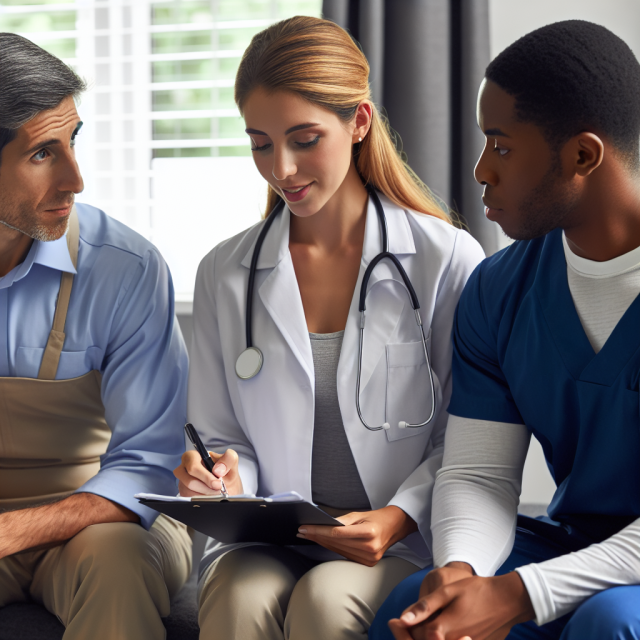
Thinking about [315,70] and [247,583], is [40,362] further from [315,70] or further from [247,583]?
[315,70]

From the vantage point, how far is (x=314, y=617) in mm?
1151

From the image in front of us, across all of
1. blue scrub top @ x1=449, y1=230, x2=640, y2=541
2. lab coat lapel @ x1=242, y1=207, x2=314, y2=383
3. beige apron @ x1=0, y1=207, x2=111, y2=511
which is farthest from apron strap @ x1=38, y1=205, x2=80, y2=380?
blue scrub top @ x1=449, y1=230, x2=640, y2=541

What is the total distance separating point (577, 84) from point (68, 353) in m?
1.15

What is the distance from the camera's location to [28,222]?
1.55m

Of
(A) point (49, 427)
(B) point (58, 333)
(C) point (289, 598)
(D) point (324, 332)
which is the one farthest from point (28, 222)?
(C) point (289, 598)

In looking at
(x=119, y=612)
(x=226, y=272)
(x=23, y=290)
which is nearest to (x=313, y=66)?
(x=226, y=272)

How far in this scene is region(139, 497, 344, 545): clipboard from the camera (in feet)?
3.61

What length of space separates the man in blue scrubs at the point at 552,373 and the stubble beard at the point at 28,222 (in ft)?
2.99

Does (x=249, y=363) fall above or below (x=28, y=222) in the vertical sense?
below

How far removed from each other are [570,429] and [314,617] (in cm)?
53

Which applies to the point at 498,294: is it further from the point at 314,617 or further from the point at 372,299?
the point at 314,617

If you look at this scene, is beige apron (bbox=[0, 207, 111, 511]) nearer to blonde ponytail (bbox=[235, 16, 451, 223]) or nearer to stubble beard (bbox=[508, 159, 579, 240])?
blonde ponytail (bbox=[235, 16, 451, 223])

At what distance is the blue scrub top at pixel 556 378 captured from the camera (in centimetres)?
113

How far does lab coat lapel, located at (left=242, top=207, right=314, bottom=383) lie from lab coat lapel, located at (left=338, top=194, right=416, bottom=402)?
0.09 meters
